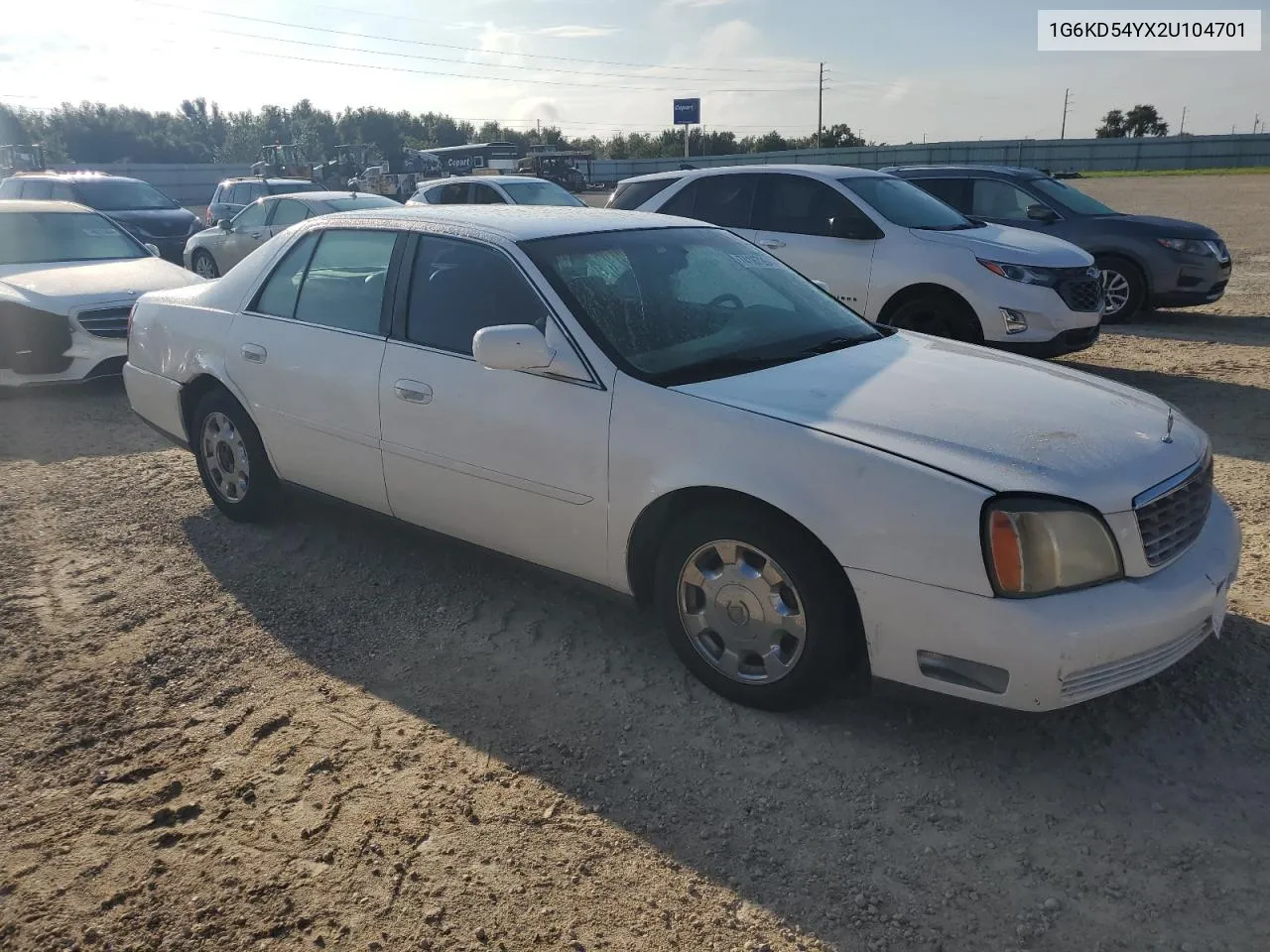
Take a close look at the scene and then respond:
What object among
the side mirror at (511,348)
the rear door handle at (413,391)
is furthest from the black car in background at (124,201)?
the side mirror at (511,348)

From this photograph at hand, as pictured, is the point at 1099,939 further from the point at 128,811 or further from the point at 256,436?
the point at 256,436

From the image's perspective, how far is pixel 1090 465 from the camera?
9.52 feet

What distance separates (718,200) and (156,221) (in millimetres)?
11455

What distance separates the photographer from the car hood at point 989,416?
2852 mm

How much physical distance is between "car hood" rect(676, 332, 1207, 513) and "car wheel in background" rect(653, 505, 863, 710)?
38 centimetres

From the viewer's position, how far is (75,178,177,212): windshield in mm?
15758

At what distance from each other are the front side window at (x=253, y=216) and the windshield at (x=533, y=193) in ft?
11.1

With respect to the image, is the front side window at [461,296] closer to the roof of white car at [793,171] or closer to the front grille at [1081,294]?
the roof of white car at [793,171]

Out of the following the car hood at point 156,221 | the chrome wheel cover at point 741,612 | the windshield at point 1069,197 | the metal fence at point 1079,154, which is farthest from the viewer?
the metal fence at point 1079,154

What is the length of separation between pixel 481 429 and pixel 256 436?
1.69m

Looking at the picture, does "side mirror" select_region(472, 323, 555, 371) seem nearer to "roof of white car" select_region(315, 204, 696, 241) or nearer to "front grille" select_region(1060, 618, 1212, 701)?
"roof of white car" select_region(315, 204, 696, 241)

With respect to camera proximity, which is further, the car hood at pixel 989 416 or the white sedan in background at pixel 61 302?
the white sedan in background at pixel 61 302

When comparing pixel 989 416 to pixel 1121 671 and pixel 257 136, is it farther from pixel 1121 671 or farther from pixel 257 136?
pixel 257 136

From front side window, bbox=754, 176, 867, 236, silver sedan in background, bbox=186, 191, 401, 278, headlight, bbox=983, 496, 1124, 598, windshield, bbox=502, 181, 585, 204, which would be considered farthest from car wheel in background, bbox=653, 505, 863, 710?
windshield, bbox=502, 181, 585, 204
